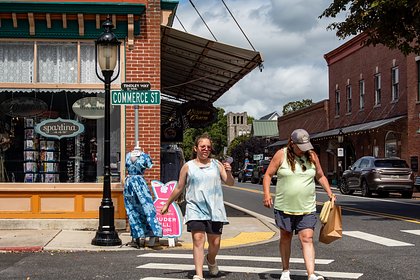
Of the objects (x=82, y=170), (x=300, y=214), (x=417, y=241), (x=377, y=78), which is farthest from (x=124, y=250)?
(x=377, y=78)

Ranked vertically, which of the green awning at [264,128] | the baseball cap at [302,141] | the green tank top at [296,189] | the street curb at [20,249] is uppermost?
the green awning at [264,128]

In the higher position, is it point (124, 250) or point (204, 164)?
point (204, 164)

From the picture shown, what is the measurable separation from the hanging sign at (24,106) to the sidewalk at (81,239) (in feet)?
7.61

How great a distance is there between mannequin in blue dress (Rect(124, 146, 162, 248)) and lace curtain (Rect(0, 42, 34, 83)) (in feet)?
11.0

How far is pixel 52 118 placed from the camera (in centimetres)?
1224

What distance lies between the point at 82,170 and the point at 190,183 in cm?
562

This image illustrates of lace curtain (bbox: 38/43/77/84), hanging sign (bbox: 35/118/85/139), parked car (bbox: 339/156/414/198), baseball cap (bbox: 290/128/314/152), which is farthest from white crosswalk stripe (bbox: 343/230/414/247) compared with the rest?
parked car (bbox: 339/156/414/198)

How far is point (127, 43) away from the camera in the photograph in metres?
12.2

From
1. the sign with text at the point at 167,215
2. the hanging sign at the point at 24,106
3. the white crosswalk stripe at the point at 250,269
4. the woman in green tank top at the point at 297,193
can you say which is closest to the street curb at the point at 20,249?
the sign with text at the point at 167,215

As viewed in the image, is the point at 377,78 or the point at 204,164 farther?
the point at 377,78

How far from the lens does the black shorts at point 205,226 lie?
6957 millimetres

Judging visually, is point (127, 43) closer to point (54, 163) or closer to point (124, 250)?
point (54, 163)

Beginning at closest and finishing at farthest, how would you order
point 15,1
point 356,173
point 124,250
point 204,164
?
point 204,164 → point 124,250 → point 15,1 → point 356,173

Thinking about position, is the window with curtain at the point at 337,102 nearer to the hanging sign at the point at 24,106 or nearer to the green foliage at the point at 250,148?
the hanging sign at the point at 24,106
